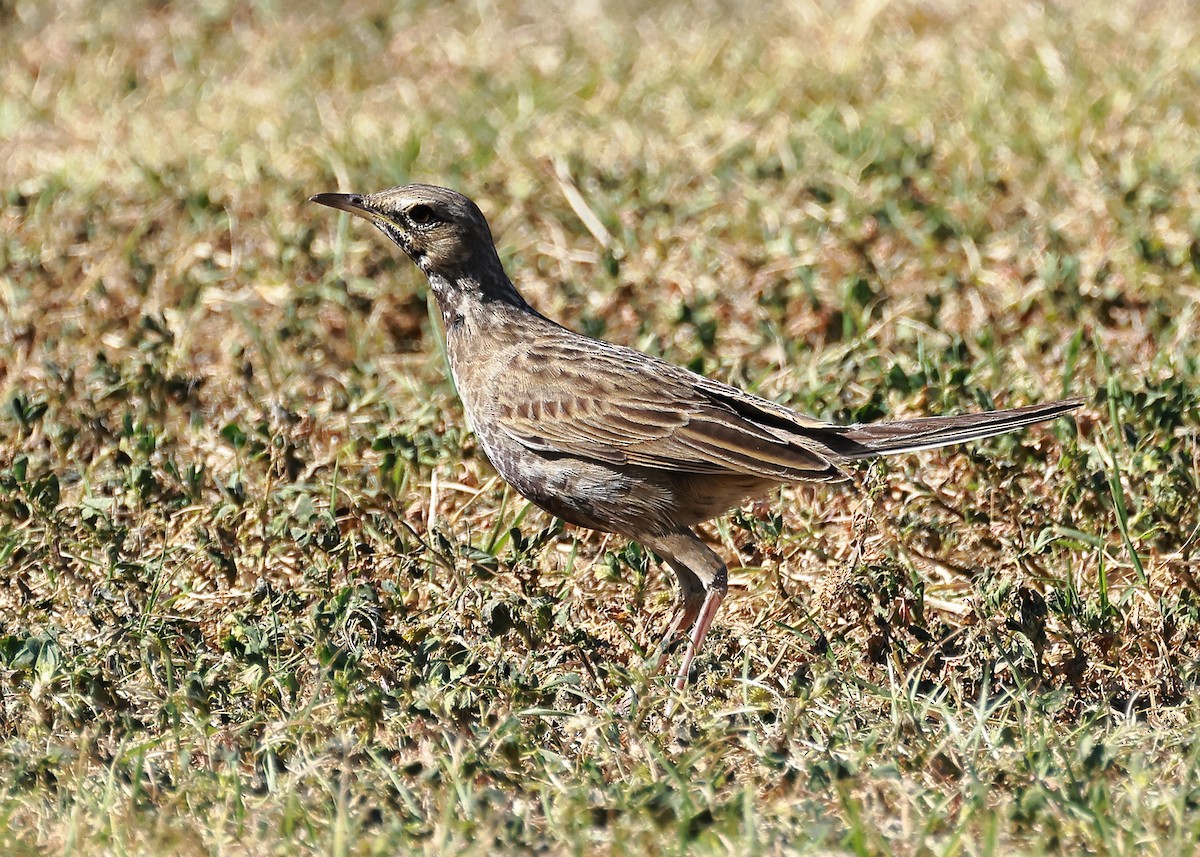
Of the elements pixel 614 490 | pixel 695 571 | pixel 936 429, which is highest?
pixel 936 429

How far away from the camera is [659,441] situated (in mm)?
5402

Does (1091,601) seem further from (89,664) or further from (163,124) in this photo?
(163,124)

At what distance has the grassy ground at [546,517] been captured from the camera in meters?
4.33

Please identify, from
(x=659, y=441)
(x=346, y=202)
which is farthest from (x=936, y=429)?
(x=346, y=202)

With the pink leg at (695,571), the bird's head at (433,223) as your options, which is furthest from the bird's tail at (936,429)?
the bird's head at (433,223)

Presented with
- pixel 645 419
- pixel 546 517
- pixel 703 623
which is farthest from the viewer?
pixel 546 517

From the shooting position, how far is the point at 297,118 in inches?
377

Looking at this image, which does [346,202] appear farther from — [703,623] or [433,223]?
[703,623]

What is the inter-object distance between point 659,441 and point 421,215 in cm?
129

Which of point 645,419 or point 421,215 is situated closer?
point 645,419

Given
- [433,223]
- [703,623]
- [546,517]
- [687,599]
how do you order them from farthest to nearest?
1. [546,517]
2. [433,223]
3. [687,599]
4. [703,623]

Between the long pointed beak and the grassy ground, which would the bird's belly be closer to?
the grassy ground

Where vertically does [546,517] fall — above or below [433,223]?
below

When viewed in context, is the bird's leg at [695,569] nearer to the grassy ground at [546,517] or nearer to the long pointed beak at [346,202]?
the grassy ground at [546,517]
